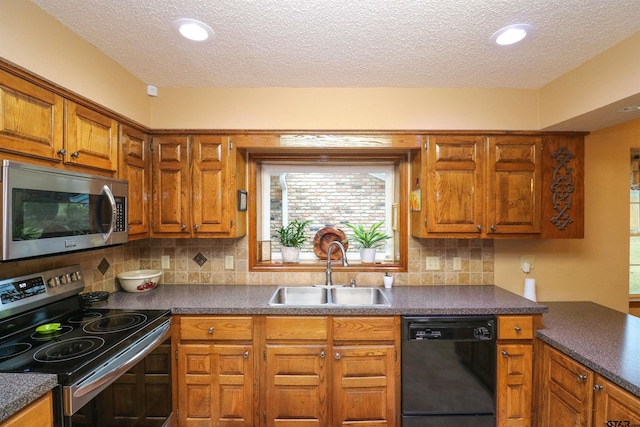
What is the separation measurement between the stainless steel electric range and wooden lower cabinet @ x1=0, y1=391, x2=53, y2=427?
0.08 feet

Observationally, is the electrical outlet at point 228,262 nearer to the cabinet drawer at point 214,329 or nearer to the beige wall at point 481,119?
the beige wall at point 481,119

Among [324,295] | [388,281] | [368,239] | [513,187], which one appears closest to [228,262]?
[324,295]

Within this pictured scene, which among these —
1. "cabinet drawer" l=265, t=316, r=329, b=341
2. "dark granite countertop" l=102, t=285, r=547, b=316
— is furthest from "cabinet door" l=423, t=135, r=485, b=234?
"cabinet drawer" l=265, t=316, r=329, b=341

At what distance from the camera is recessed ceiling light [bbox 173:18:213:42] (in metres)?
1.46

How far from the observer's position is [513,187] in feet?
7.03

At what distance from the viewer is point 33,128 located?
1.35 metres

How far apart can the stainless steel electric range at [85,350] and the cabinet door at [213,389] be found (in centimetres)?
10

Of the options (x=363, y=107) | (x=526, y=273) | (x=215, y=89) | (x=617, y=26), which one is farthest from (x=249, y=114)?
(x=526, y=273)

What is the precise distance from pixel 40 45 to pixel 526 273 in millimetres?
3418

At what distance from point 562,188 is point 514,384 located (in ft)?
4.58

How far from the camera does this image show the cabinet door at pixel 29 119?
4.05 ft

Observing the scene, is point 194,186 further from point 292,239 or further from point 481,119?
point 481,119

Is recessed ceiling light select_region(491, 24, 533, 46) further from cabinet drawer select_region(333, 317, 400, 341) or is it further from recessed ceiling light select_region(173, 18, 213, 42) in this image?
cabinet drawer select_region(333, 317, 400, 341)

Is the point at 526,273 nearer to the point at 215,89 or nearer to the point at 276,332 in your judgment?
the point at 276,332
